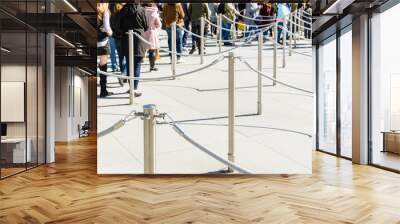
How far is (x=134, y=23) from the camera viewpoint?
580 cm

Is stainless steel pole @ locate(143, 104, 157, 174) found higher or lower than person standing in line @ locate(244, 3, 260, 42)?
lower

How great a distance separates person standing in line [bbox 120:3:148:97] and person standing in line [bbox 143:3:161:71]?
0.19ft

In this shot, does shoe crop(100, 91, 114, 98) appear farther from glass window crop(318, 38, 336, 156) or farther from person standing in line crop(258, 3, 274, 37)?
glass window crop(318, 38, 336, 156)

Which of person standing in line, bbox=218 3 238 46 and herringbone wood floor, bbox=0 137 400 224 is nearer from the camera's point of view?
herringbone wood floor, bbox=0 137 400 224

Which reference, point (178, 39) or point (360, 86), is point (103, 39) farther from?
point (360, 86)

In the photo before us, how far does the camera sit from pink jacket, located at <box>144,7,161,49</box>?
19.0 ft

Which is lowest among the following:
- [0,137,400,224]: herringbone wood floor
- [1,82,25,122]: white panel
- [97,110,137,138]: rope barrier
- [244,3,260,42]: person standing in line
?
[0,137,400,224]: herringbone wood floor

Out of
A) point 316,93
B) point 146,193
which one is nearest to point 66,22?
point 146,193

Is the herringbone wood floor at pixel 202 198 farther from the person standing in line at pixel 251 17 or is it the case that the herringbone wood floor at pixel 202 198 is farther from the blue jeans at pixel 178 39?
the person standing in line at pixel 251 17

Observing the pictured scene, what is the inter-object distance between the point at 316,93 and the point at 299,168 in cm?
468

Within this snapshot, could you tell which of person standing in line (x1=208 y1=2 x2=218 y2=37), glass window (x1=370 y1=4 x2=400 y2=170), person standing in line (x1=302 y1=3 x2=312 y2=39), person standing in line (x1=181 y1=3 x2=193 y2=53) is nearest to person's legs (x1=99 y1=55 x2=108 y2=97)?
person standing in line (x1=181 y1=3 x2=193 y2=53)

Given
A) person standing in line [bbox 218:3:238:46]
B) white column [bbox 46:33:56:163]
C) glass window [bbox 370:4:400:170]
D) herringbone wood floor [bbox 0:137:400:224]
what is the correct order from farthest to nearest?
white column [bbox 46:33:56:163] → glass window [bbox 370:4:400:170] → person standing in line [bbox 218:3:238:46] → herringbone wood floor [bbox 0:137:400:224]

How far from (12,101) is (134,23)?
89.0 inches

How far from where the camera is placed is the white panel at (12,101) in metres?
5.86
